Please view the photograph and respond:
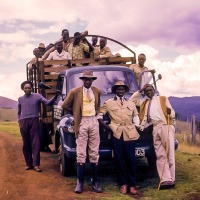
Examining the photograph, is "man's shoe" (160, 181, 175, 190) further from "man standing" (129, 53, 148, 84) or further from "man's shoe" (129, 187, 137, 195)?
"man standing" (129, 53, 148, 84)

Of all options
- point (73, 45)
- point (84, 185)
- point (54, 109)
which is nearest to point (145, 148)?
point (84, 185)

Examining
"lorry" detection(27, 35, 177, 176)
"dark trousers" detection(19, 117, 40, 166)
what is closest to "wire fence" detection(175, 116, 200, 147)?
"lorry" detection(27, 35, 177, 176)

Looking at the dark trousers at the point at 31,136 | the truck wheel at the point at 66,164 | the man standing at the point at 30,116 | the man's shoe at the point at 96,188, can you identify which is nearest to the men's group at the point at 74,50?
the man standing at the point at 30,116

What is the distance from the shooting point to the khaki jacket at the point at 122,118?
852cm

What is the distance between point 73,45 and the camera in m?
13.1

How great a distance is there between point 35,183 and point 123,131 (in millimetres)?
2274

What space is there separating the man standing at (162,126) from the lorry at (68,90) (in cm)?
34

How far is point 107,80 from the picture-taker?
1059 cm

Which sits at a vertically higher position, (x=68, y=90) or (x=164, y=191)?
(x=68, y=90)

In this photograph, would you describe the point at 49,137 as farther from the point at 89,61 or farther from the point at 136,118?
the point at 136,118

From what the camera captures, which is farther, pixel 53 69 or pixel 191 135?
pixel 191 135

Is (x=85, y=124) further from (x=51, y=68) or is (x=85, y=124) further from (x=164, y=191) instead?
(x=51, y=68)

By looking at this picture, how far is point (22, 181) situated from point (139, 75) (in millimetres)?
3745

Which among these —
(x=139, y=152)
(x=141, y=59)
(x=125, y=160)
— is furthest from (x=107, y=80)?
(x=125, y=160)
